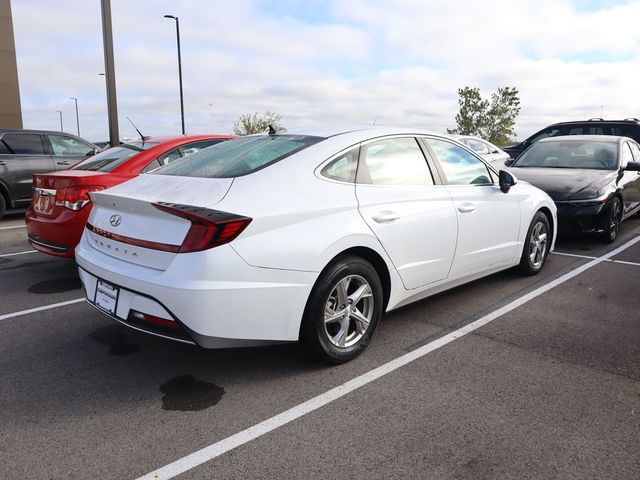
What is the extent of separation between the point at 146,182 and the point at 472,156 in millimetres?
2789

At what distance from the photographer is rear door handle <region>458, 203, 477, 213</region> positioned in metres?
4.22

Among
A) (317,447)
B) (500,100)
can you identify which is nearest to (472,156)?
(317,447)

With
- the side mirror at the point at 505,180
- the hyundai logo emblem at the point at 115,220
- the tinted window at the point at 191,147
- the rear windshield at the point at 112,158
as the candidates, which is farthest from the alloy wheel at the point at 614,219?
the hyundai logo emblem at the point at 115,220

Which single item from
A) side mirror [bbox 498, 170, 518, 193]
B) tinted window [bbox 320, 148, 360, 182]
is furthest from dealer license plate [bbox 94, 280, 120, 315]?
side mirror [bbox 498, 170, 518, 193]

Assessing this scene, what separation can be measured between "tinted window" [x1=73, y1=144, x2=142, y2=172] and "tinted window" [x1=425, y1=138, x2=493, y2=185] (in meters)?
3.45

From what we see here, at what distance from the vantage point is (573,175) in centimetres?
736

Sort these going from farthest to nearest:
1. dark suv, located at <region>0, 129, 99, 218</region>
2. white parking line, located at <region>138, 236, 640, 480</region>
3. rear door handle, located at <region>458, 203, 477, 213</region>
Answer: dark suv, located at <region>0, 129, 99, 218</region> → rear door handle, located at <region>458, 203, 477, 213</region> → white parking line, located at <region>138, 236, 640, 480</region>

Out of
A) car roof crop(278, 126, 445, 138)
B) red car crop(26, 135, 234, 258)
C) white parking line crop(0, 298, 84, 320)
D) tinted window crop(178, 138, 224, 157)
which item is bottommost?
white parking line crop(0, 298, 84, 320)

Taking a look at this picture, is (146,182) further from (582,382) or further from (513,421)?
(582,382)

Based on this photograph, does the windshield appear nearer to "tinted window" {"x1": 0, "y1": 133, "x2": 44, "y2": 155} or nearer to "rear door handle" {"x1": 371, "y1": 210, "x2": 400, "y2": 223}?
"rear door handle" {"x1": 371, "y1": 210, "x2": 400, "y2": 223}

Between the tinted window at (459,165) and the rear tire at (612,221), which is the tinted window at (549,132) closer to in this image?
the rear tire at (612,221)

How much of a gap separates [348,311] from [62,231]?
3.19 m

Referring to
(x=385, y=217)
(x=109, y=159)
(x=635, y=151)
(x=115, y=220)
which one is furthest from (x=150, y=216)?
(x=635, y=151)

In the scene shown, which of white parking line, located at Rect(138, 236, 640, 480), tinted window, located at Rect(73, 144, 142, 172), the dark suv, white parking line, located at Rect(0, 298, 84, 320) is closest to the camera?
white parking line, located at Rect(138, 236, 640, 480)
